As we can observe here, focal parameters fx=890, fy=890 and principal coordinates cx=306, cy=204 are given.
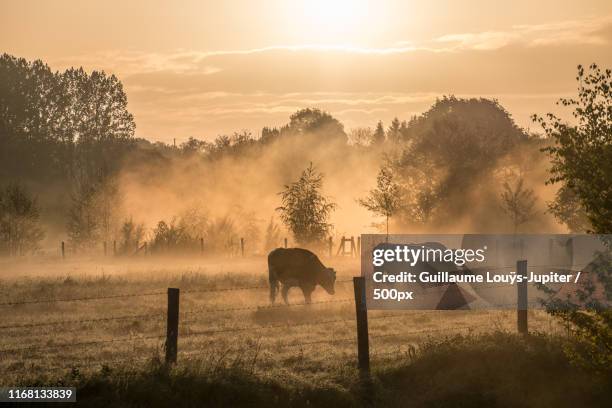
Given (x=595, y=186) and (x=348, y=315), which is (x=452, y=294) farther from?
(x=595, y=186)

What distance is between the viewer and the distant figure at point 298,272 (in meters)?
31.4

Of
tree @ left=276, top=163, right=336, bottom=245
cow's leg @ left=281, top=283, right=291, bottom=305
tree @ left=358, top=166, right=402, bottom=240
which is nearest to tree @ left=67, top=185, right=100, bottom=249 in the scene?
tree @ left=276, top=163, right=336, bottom=245

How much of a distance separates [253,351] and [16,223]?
47.1 metres

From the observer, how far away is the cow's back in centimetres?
3167

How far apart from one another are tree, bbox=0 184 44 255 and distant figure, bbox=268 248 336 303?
113 feet

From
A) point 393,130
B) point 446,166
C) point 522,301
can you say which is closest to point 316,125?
point 393,130

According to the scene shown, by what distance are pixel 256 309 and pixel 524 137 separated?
72.0 meters

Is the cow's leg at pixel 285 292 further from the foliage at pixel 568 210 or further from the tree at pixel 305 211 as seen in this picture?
the foliage at pixel 568 210

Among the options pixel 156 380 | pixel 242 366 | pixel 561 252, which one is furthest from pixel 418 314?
pixel 561 252

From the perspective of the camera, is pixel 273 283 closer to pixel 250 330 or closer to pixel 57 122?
pixel 250 330

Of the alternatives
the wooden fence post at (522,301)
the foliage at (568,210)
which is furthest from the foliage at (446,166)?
the wooden fence post at (522,301)

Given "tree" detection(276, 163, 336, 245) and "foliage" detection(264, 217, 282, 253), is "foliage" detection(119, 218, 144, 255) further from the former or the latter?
"tree" detection(276, 163, 336, 245)

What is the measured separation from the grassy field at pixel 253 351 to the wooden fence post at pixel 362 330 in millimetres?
257

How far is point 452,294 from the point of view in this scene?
3100 cm
